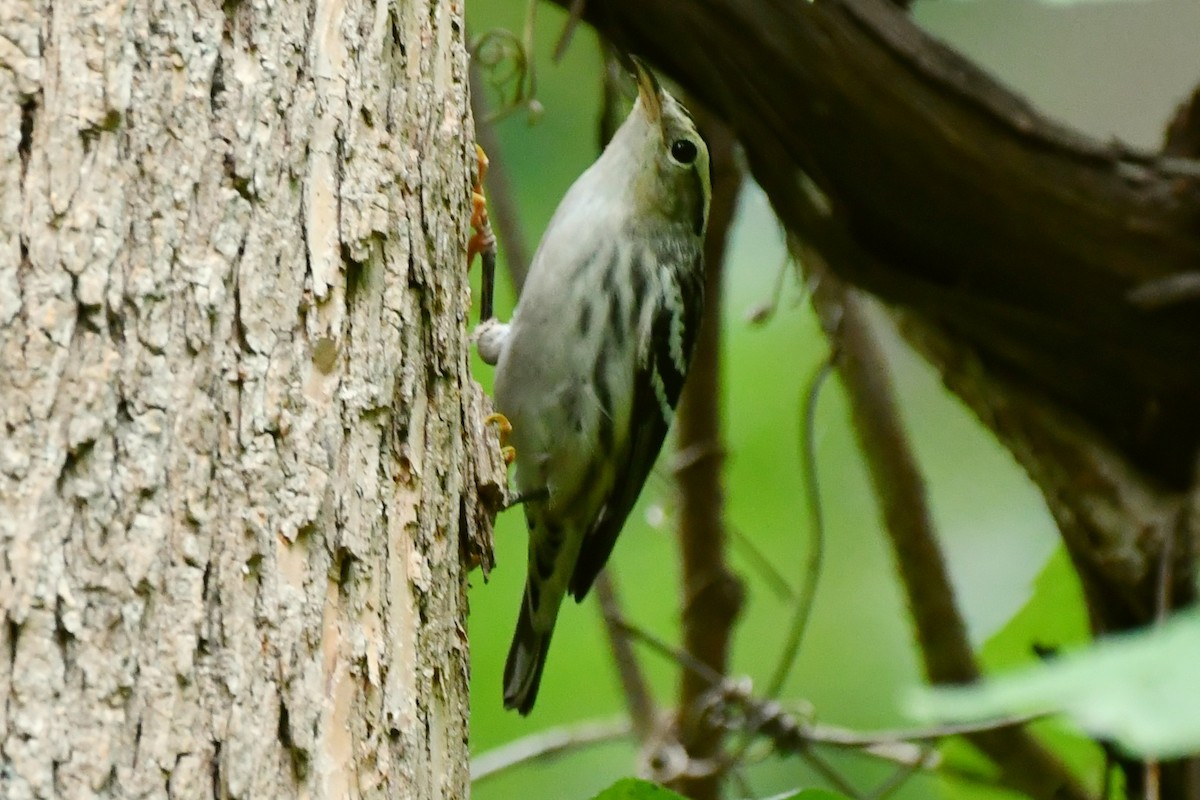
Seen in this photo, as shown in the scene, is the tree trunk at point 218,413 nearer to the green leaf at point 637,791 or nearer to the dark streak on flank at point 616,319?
the green leaf at point 637,791

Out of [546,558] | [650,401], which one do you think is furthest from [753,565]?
[650,401]

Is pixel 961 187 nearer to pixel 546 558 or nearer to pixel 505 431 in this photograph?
pixel 505 431

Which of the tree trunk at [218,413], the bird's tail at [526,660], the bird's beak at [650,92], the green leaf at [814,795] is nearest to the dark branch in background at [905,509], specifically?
the bird's beak at [650,92]

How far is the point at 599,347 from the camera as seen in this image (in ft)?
9.97

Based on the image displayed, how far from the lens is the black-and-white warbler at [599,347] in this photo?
9.91 ft

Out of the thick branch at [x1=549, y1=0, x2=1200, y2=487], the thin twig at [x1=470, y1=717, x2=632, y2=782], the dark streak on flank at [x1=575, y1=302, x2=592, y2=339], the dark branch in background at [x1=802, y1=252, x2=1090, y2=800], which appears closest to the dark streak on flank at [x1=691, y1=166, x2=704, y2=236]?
the dark branch in background at [x1=802, y1=252, x2=1090, y2=800]

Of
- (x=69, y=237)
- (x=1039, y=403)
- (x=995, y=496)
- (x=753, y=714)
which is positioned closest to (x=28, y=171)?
(x=69, y=237)

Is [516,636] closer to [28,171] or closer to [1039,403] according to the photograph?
[1039,403]

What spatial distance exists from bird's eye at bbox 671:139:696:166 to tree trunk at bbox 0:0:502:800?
1.62m

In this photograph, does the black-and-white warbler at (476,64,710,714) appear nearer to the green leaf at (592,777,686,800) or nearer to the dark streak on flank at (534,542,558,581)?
the dark streak on flank at (534,542,558,581)

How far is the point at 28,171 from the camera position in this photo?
123 centimetres

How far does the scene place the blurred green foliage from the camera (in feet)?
16.0

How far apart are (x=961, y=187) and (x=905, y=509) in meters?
1.26

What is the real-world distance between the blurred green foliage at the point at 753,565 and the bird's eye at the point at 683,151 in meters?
1.27
